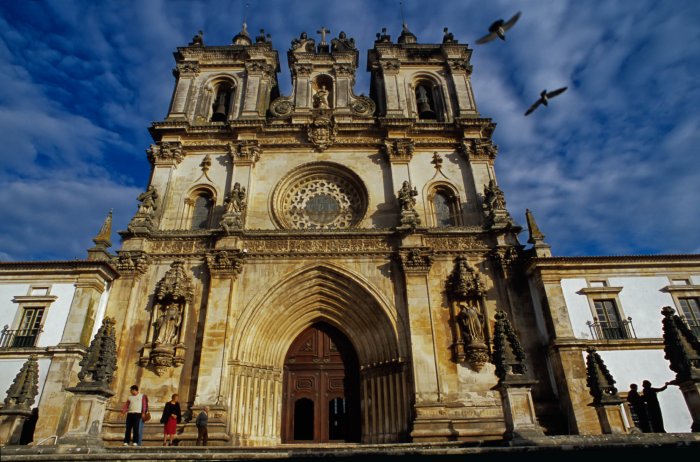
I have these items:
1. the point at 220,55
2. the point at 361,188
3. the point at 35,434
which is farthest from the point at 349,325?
the point at 220,55

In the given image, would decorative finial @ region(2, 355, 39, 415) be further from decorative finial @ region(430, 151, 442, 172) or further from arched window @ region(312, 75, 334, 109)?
decorative finial @ region(430, 151, 442, 172)

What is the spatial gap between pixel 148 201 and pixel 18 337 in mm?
6236

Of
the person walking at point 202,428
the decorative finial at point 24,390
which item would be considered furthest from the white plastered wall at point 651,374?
the decorative finial at point 24,390

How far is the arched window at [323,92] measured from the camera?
20969 mm

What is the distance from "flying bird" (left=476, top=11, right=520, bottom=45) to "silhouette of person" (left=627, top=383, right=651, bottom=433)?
32.8ft

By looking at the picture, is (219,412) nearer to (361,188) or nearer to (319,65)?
(361,188)

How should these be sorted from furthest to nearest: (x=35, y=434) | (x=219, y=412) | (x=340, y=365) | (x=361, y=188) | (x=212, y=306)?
(x=361, y=188) < (x=340, y=365) < (x=212, y=306) < (x=219, y=412) < (x=35, y=434)

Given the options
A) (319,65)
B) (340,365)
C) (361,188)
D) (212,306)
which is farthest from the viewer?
(319,65)

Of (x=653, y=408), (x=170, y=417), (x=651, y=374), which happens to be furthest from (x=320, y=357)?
(x=651, y=374)

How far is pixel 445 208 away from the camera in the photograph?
60.4 ft

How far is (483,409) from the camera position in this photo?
1348cm

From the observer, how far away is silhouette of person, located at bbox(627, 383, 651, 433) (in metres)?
12.1

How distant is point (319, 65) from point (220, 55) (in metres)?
5.22

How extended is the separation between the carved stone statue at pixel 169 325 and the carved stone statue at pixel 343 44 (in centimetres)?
1557
